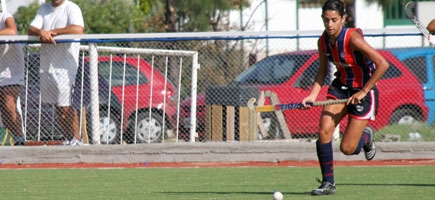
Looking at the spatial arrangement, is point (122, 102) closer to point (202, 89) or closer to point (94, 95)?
point (94, 95)

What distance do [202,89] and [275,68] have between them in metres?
1.24

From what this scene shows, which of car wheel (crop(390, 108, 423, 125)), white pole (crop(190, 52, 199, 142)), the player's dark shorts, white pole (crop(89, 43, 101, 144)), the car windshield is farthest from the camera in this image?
the car windshield

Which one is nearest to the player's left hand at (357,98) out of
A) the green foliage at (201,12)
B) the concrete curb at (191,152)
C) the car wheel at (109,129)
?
the concrete curb at (191,152)

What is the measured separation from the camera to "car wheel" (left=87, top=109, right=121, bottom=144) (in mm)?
14078

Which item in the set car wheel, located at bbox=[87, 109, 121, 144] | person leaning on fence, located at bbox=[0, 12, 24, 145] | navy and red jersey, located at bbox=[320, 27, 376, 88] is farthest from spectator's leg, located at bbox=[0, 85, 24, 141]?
navy and red jersey, located at bbox=[320, 27, 376, 88]

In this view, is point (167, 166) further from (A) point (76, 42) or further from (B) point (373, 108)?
(B) point (373, 108)

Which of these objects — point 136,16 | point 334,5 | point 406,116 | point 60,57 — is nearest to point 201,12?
point 136,16

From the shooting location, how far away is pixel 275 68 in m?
15.1

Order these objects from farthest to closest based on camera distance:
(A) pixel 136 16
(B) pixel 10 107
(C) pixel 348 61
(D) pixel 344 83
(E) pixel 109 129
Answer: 1. (A) pixel 136 16
2. (E) pixel 109 129
3. (B) pixel 10 107
4. (D) pixel 344 83
5. (C) pixel 348 61

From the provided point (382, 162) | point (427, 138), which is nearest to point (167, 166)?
point (382, 162)

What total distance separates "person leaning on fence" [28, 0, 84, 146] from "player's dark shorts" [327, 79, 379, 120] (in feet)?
16.3

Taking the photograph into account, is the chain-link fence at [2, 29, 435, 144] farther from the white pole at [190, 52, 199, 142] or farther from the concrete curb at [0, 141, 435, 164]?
the concrete curb at [0, 141, 435, 164]

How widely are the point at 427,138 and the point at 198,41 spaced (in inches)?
136

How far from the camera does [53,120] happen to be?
1398cm
